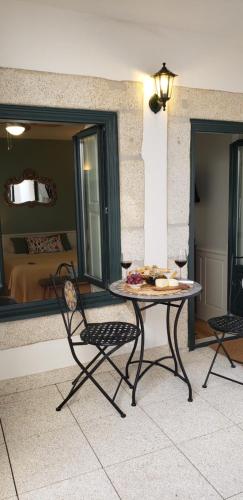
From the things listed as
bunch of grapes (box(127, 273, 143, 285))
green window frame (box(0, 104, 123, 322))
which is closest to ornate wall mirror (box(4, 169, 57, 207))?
green window frame (box(0, 104, 123, 322))

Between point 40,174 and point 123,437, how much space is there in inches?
227

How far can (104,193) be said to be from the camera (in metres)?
3.21

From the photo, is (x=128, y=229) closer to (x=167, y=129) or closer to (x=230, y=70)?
(x=167, y=129)

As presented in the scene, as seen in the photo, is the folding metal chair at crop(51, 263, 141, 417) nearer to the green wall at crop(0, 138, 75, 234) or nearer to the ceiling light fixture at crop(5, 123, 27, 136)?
the ceiling light fixture at crop(5, 123, 27, 136)

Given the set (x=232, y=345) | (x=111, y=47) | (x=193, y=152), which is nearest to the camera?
(x=111, y=47)

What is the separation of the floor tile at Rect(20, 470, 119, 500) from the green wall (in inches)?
221

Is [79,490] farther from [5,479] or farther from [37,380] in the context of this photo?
[37,380]

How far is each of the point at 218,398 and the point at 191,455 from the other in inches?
27.4

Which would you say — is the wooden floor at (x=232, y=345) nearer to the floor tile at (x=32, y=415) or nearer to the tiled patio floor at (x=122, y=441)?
the tiled patio floor at (x=122, y=441)

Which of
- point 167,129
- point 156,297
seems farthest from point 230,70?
point 156,297

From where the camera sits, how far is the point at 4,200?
7.03 metres

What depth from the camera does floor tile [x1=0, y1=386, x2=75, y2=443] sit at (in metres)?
2.48

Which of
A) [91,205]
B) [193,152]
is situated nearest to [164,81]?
[193,152]

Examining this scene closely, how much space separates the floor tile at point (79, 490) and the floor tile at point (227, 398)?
0.99 m
